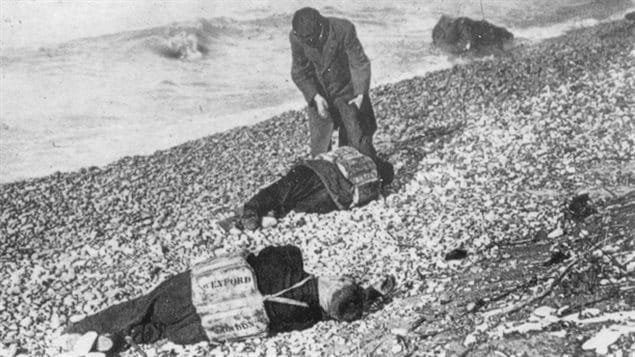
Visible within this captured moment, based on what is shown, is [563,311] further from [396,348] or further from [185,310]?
[185,310]

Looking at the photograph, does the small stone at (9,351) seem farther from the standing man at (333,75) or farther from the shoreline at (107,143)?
the standing man at (333,75)

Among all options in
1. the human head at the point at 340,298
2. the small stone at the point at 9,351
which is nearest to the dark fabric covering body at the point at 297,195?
the human head at the point at 340,298

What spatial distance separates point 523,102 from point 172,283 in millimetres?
2547

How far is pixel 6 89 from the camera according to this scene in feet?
12.7

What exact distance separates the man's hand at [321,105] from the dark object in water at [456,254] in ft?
3.67

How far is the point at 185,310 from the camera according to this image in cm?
232

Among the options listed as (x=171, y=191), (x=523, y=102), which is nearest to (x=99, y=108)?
(x=171, y=191)

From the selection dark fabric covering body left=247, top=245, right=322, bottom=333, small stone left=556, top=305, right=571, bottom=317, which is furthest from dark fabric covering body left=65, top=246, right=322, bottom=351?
small stone left=556, top=305, right=571, bottom=317

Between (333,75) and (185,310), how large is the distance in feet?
5.17

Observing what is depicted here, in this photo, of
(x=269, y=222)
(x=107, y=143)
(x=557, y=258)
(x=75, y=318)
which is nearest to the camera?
(x=557, y=258)

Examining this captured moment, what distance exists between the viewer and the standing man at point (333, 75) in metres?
3.43

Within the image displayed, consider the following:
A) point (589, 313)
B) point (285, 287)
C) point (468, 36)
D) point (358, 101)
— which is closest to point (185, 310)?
point (285, 287)

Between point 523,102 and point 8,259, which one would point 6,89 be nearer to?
point 8,259

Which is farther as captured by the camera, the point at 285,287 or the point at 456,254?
the point at 456,254
